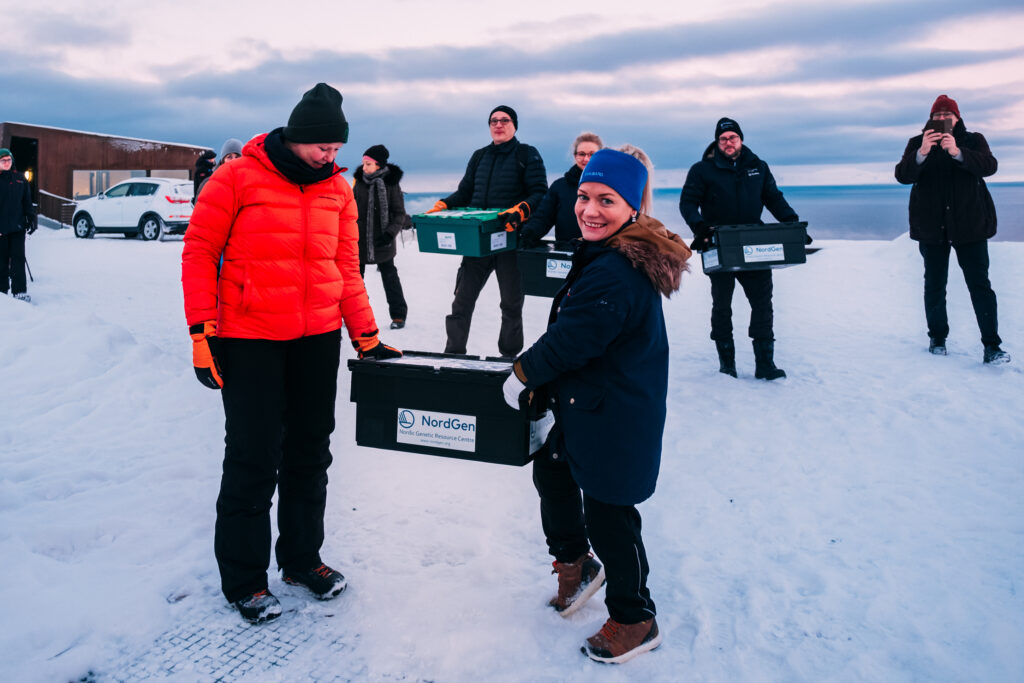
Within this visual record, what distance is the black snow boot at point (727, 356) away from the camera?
21.6ft

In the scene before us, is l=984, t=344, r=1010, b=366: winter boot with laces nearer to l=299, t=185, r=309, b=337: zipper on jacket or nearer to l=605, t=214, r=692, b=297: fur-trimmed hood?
l=605, t=214, r=692, b=297: fur-trimmed hood

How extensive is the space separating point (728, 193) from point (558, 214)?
1411mm

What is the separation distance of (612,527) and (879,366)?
511cm

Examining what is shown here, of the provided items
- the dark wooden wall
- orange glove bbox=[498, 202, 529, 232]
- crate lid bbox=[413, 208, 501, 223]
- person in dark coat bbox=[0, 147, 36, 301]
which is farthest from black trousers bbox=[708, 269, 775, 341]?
the dark wooden wall

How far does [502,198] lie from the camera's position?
20.9ft

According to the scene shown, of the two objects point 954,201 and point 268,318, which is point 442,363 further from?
point 954,201

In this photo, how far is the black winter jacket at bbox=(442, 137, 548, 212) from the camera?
631cm

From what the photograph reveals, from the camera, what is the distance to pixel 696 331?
866cm

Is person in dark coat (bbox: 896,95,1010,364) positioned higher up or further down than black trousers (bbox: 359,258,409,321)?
higher up

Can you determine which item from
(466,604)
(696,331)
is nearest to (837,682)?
(466,604)

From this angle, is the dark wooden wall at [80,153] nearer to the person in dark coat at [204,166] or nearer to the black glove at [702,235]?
the person in dark coat at [204,166]

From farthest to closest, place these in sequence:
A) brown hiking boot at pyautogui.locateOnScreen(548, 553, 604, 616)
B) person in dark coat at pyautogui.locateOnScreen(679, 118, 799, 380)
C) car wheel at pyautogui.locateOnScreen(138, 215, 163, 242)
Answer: car wheel at pyautogui.locateOnScreen(138, 215, 163, 242) → person in dark coat at pyautogui.locateOnScreen(679, 118, 799, 380) → brown hiking boot at pyautogui.locateOnScreen(548, 553, 604, 616)

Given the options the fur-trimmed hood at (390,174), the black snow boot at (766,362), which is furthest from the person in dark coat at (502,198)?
the black snow boot at (766,362)

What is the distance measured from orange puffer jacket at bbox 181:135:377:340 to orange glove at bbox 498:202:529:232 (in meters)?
3.29
